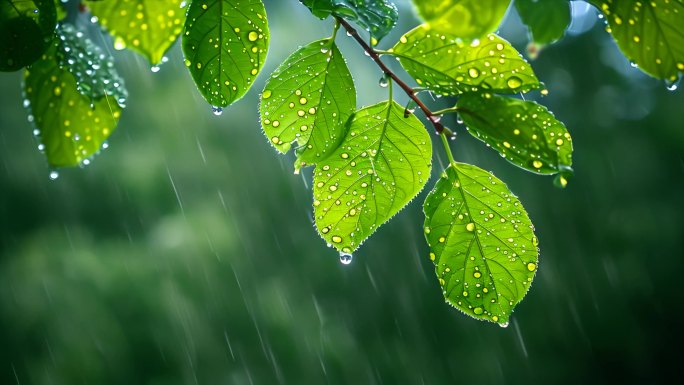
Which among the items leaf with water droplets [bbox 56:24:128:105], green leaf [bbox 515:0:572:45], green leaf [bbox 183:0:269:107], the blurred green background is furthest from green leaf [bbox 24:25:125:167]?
the blurred green background

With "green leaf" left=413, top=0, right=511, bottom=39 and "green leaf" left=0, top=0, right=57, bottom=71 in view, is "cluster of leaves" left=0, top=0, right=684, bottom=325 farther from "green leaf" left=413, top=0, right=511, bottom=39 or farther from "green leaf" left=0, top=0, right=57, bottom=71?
"green leaf" left=413, top=0, right=511, bottom=39

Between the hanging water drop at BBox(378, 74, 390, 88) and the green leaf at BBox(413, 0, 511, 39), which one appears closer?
the green leaf at BBox(413, 0, 511, 39)

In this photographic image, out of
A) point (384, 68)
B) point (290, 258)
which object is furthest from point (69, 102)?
point (290, 258)

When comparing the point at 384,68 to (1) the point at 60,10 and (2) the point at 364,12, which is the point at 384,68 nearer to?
(2) the point at 364,12

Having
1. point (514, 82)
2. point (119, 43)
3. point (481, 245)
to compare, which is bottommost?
point (481, 245)

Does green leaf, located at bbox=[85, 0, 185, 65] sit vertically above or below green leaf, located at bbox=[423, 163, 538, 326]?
above

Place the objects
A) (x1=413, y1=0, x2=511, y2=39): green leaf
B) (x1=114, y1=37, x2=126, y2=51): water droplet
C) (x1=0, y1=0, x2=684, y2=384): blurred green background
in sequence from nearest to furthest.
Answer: (x1=413, y1=0, x2=511, y2=39): green leaf < (x1=114, y1=37, x2=126, y2=51): water droplet < (x1=0, y1=0, x2=684, y2=384): blurred green background

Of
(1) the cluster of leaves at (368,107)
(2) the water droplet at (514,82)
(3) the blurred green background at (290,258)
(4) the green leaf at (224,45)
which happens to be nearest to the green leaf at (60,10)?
(1) the cluster of leaves at (368,107)

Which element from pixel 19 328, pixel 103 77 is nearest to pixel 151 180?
pixel 19 328
